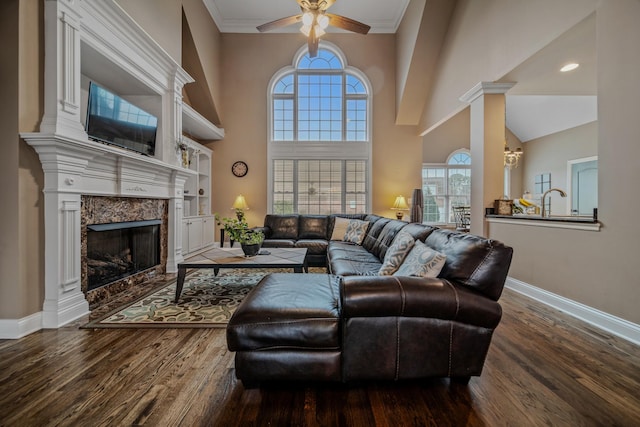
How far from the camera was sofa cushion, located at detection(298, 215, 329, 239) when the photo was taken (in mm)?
5352

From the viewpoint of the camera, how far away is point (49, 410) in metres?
1.44

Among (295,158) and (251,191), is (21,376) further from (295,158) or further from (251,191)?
(295,158)

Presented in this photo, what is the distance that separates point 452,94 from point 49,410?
592 cm

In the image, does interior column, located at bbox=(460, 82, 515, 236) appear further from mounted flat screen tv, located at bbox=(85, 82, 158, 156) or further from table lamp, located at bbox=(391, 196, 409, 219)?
mounted flat screen tv, located at bbox=(85, 82, 158, 156)

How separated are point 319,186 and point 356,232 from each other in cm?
266

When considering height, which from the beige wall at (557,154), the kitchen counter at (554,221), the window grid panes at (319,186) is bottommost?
the kitchen counter at (554,221)

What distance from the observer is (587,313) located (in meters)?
2.57

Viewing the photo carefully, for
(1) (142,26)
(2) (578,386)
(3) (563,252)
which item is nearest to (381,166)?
(3) (563,252)

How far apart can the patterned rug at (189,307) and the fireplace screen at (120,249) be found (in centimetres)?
51

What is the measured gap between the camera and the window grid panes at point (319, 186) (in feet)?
22.9

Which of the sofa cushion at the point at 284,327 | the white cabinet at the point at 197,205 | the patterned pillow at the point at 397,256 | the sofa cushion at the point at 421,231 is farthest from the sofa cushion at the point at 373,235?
the white cabinet at the point at 197,205

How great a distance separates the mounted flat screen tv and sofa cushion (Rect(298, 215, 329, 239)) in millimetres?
2666

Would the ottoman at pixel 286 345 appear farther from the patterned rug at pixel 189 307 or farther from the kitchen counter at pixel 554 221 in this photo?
the kitchen counter at pixel 554 221

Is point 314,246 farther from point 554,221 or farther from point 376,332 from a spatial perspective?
point 376,332
